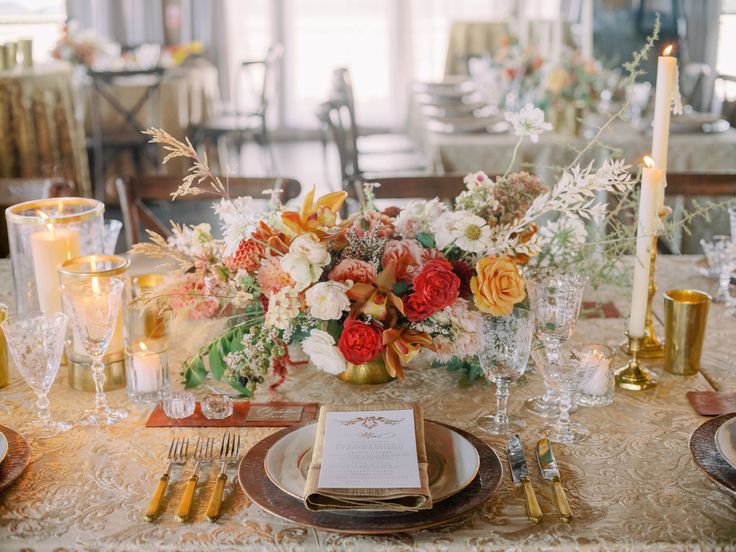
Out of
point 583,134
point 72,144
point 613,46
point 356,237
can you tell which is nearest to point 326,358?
point 356,237

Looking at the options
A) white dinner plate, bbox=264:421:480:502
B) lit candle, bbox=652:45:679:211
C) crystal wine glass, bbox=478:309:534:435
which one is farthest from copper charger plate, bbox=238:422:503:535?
lit candle, bbox=652:45:679:211

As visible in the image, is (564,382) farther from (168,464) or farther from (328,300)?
(168,464)

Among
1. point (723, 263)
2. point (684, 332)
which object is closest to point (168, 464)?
point (684, 332)

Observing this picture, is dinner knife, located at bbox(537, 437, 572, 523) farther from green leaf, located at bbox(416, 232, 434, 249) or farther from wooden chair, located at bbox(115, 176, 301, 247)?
wooden chair, located at bbox(115, 176, 301, 247)

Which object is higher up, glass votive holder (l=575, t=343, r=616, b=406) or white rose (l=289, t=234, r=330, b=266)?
white rose (l=289, t=234, r=330, b=266)

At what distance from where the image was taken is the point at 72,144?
5.09m

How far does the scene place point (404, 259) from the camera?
125 cm

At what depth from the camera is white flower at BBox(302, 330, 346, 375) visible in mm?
1246

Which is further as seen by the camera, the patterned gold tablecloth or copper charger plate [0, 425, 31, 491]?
copper charger plate [0, 425, 31, 491]

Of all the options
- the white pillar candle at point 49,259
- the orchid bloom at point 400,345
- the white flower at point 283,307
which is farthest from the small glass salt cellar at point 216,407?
the white pillar candle at point 49,259

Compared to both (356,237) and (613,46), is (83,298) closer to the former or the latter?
(356,237)

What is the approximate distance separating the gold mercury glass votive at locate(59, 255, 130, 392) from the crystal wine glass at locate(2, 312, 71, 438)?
0.10 metres

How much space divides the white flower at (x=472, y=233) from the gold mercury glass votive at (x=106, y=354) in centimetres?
52

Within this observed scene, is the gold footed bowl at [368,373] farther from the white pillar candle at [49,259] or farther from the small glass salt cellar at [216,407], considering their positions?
the white pillar candle at [49,259]
